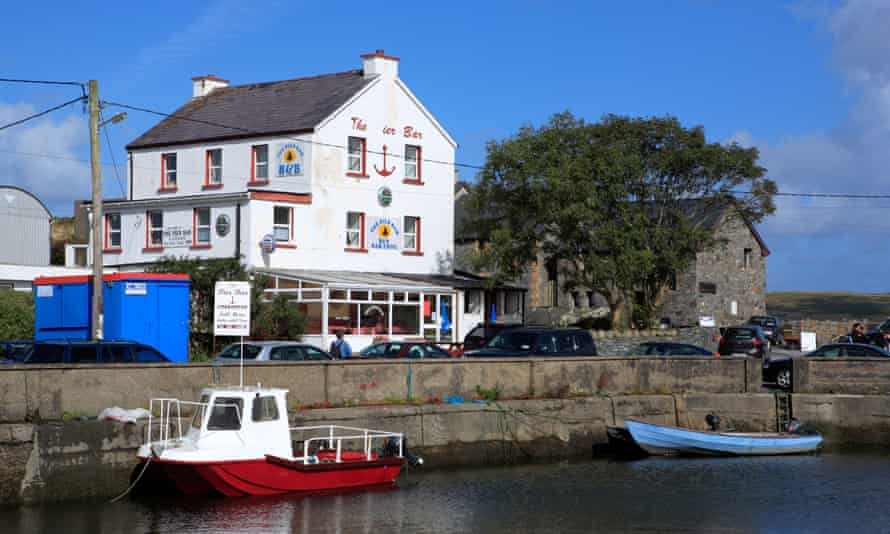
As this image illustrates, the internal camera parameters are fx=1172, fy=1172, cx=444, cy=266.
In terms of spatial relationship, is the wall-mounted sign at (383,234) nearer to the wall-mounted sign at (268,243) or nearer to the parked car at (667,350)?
the wall-mounted sign at (268,243)

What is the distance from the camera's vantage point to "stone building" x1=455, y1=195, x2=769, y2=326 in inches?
2491

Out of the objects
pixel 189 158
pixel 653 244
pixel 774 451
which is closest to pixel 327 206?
pixel 189 158

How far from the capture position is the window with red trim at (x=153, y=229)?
47938 millimetres

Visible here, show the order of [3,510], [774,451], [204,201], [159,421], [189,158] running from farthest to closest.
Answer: [189,158] < [204,201] < [774,451] < [159,421] < [3,510]

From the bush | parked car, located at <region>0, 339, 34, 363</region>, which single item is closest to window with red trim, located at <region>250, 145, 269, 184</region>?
the bush

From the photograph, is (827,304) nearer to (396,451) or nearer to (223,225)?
(223,225)

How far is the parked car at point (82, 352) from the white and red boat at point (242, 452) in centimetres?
185

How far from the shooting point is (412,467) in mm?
25438

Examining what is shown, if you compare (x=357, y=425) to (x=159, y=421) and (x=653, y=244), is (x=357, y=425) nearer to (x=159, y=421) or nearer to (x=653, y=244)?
(x=159, y=421)

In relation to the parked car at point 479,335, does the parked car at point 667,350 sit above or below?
below

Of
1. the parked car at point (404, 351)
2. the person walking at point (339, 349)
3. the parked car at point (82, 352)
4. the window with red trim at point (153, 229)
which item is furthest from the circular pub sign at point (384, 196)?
the parked car at point (82, 352)

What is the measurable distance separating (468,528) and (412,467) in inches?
217

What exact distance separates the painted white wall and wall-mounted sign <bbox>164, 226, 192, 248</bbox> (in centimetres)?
303

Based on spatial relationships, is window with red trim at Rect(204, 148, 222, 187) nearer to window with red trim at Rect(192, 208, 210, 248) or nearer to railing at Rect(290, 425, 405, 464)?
window with red trim at Rect(192, 208, 210, 248)
